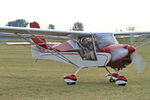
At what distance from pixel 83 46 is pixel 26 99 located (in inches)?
168

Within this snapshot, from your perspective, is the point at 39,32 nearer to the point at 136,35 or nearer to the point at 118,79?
the point at 118,79

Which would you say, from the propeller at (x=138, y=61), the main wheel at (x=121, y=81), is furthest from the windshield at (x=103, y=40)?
the main wheel at (x=121, y=81)

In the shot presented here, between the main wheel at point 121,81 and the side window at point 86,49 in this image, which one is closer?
the main wheel at point 121,81

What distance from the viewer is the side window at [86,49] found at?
41.4 feet

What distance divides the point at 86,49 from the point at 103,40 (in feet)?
2.22

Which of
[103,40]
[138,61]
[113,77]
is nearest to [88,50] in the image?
[103,40]

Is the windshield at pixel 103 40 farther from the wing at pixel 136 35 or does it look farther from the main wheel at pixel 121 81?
the main wheel at pixel 121 81

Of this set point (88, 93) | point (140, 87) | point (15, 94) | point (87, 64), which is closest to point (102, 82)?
point (87, 64)

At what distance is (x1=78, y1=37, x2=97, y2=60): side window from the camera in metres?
12.6

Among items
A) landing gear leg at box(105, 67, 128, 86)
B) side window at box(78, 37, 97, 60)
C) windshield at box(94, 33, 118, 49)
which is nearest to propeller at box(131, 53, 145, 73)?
landing gear leg at box(105, 67, 128, 86)

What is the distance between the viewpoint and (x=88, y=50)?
1273 centimetres

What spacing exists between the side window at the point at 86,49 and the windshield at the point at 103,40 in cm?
20

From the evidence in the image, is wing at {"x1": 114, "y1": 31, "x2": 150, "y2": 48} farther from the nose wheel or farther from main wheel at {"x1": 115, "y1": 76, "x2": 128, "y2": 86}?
main wheel at {"x1": 115, "y1": 76, "x2": 128, "y2": 86}

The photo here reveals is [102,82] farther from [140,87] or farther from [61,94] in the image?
[61,94]
